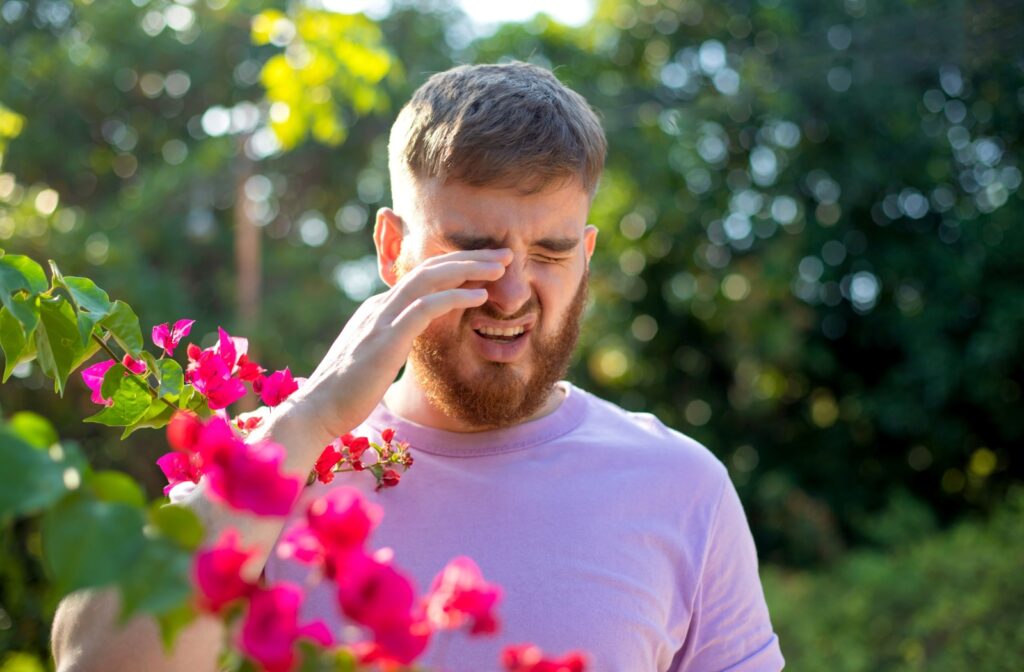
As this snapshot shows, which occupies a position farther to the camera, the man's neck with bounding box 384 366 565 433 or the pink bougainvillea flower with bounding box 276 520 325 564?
the man's neck with bounding box 384 366 565 433

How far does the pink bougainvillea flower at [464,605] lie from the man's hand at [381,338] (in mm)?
609

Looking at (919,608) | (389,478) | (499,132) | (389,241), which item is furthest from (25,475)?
(919,608)

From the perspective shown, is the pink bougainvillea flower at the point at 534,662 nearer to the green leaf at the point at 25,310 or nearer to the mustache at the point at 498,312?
the green leaf at the point at 25,310

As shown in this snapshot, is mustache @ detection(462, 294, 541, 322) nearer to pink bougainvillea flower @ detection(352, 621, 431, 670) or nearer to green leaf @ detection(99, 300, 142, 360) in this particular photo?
green leaf @ detection(99, 300, 142, 360)

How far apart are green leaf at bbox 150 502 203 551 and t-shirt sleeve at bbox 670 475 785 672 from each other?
1.14 m

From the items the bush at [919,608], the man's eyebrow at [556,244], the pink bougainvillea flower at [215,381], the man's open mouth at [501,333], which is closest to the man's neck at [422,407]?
the man's open mouth at [501,333]

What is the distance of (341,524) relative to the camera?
72cm

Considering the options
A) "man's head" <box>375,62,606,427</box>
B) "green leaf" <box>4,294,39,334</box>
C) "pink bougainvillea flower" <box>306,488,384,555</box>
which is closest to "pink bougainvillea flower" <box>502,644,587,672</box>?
"pink bougainvillea flower" <box>306,488,384,555</box>

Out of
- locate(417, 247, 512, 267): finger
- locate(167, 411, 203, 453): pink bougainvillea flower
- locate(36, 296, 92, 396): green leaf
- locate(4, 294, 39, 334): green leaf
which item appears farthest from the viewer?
locate(417, 247, 512, 267): finger

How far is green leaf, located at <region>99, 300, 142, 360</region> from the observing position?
131cm

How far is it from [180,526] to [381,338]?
72 cm

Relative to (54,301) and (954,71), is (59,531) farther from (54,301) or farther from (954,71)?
(954,71)

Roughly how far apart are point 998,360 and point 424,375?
19.4ft

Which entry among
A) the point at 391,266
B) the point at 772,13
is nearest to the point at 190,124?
the point at 772,13
